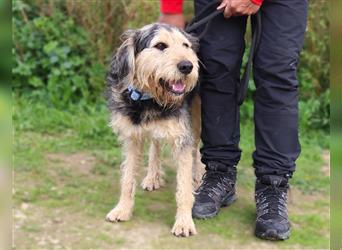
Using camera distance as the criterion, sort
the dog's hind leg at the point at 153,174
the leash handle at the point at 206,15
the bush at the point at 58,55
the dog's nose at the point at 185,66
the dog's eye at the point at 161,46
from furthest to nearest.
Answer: the bush at the point at 58,55 → the dog's hind leg at the point at 153,174 → the leash handle at the point at 206,15 → the dog's eye at the point at 161,46 → the dog's nose at the point at 185,66

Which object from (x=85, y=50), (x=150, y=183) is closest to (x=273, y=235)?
(x=150, y=183)

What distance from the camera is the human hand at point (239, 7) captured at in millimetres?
3102

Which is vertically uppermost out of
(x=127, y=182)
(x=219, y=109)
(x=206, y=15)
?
(x=206, y=15)

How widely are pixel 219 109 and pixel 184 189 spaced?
1.98ft

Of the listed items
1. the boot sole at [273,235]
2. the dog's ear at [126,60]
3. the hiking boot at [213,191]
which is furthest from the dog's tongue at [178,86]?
the boot sole at [273,235]

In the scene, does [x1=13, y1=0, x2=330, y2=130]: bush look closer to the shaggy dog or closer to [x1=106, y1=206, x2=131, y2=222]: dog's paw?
the shaggy dog

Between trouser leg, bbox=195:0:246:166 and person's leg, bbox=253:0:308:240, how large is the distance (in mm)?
204

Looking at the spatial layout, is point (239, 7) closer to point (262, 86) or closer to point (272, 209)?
point (262, 86)

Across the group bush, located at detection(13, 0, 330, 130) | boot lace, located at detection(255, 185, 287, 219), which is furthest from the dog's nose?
bush, located at detection(13, 0, 330, 130)

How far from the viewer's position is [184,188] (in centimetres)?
331

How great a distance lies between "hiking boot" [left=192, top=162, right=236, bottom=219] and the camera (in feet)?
11.4

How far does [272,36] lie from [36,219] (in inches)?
73.7

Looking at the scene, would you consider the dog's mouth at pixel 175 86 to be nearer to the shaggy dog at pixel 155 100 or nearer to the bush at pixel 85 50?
the shaggy dog at pixel 155 100

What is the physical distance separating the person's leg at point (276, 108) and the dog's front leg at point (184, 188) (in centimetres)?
43
